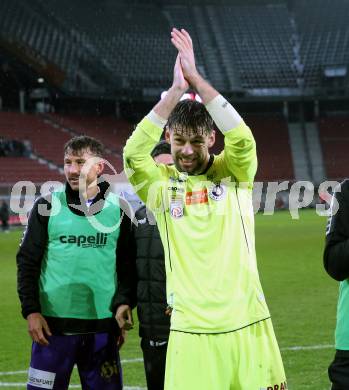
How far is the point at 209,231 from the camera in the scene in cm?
315

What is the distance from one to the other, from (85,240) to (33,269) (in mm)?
334

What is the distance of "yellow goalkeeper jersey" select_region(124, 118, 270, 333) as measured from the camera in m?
3.09

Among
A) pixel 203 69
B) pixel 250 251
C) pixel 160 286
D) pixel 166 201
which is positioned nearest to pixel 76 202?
pixel 160 286

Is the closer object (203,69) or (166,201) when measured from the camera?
(166,201)

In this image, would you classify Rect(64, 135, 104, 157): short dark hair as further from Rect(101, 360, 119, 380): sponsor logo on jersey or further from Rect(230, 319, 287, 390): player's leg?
Rect(230, 319, 287, 390): player's leg

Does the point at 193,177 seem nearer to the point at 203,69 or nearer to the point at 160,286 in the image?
the point at 160,286

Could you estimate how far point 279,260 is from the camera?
15.6 metres

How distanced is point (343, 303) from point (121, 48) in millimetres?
44217

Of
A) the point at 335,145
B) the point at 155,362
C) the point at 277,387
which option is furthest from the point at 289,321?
the point at 335,145

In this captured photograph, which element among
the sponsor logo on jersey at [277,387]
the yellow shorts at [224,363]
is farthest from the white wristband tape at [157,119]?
the sponsor logo on jersey at [277,387]

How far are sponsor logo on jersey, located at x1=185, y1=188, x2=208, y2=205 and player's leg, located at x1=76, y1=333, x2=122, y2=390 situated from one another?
132cm

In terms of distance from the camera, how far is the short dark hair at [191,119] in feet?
10.3

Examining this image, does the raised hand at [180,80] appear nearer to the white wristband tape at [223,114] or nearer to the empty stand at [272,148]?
the white wristband tape at [223,114]

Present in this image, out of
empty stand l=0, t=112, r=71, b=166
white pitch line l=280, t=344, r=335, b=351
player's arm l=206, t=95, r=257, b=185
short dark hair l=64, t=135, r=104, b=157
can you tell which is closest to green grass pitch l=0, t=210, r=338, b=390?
white pitch line l=280, t=344, r=335, b=351
